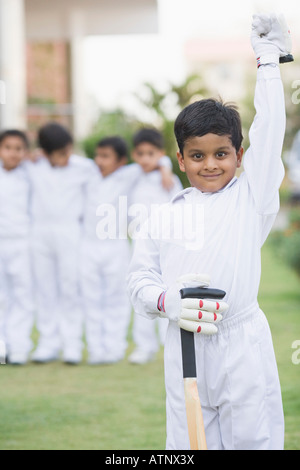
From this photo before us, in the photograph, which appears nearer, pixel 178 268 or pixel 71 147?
pixel 178 268

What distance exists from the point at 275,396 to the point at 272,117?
2.83 feet

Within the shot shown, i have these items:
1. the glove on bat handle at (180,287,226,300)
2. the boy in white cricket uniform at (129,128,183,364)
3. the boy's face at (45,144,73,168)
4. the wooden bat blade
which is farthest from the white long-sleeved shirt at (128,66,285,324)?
the boy's face at (45,144,73,168)

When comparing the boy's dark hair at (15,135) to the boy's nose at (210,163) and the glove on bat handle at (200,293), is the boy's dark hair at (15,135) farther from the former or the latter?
the glove on bat handle at (200,293)

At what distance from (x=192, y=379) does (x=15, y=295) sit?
3.55 metres

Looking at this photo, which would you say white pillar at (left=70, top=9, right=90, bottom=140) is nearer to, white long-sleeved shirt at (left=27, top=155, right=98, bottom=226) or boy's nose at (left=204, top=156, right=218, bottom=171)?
white long-sleeved shirt at (left=27, top=155, right=98, bottom=226)

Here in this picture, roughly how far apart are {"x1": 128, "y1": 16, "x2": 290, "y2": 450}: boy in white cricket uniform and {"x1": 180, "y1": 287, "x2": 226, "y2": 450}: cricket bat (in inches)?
2.1

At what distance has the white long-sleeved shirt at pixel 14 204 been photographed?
17.9 feet

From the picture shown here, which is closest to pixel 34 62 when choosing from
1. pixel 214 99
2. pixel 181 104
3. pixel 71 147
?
pixel 181 104

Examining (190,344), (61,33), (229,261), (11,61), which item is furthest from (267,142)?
(61,33)

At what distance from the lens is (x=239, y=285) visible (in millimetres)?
2316

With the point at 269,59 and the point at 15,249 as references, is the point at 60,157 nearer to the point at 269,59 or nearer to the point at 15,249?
the point at 15,249

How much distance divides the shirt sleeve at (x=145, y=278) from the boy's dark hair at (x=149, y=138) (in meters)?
3.07
